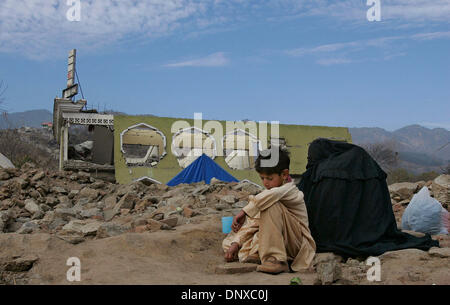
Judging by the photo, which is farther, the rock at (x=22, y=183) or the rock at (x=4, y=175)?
the rock at (x=4, y=175)

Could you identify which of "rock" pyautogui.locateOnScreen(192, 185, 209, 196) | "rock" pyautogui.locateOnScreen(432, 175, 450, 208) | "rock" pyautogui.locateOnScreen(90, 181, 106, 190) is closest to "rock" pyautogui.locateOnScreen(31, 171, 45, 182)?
"rock" pyautogui.locateOnScreen(90, 181, 106, 190)

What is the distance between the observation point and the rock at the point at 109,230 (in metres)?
4.57

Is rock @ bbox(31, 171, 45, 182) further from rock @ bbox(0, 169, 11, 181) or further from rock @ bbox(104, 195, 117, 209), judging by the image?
rock @ bbox(104, 195, 117, 209)

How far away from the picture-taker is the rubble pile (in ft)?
16.4

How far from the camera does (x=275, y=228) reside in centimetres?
338

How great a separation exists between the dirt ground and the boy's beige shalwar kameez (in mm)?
192

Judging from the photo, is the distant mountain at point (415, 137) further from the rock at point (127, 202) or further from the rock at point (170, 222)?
the rock at point (170, 222)

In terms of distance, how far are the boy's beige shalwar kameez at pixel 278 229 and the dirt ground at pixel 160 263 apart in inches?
7.5

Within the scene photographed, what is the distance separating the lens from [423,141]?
362 ft

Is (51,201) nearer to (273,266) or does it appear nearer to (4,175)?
(4,175)

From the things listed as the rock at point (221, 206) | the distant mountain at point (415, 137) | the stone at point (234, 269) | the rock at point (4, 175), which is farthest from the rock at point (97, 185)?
the distant mountain at point (415, 137)

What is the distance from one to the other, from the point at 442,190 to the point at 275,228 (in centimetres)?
447
